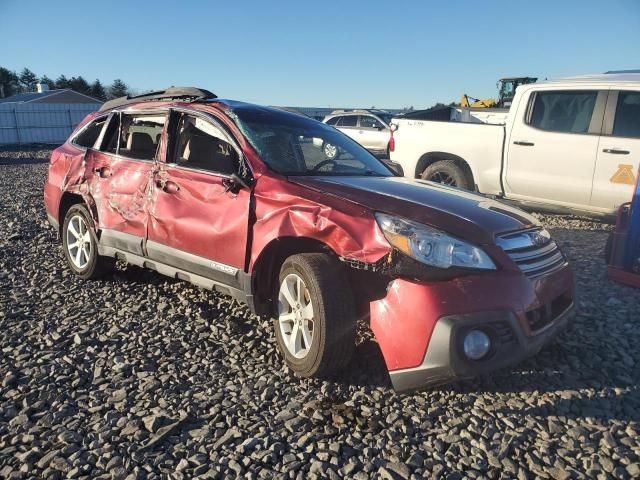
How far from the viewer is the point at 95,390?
3.02 meters

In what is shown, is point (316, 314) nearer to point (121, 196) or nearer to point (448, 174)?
point (121, 196)

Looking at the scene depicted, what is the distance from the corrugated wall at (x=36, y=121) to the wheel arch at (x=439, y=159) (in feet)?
78.4

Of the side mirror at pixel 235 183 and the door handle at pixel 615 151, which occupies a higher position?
the door handle at pixel 615 151

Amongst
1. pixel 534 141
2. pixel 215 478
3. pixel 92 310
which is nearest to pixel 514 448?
pixel 215 478

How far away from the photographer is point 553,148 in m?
6.66

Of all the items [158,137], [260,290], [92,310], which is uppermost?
[158,137]

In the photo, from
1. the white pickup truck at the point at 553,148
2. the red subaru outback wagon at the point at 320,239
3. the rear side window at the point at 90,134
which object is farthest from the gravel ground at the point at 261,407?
the white pickup truck at the point at 553,148

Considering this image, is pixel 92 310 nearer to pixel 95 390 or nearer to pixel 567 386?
pixel 95 390

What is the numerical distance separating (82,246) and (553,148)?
5691 millimetres

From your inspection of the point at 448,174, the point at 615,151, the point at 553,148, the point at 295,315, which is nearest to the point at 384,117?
the point at 448,174

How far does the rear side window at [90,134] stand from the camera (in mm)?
5000

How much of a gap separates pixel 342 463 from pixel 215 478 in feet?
1.88

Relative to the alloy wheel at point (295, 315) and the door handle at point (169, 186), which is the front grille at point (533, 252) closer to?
the alloy wheel at point (295, 315)

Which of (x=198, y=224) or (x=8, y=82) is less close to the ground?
(x=8, y=82)
